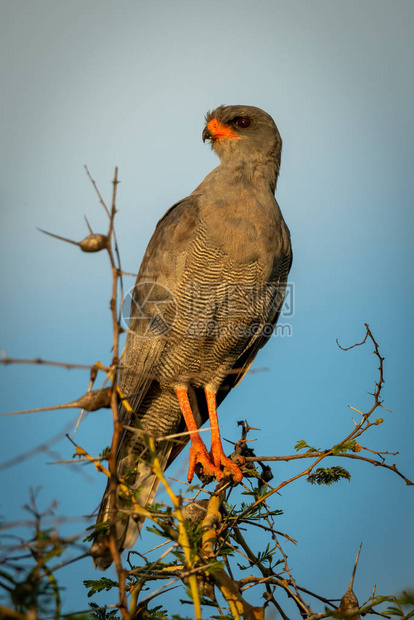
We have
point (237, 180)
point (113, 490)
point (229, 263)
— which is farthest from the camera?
point (237, 180)

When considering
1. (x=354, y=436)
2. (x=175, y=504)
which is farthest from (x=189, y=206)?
(x=175, y=504)

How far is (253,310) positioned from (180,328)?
55cm

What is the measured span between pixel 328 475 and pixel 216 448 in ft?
5.84

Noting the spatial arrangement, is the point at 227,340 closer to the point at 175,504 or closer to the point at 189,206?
the point at 189,206

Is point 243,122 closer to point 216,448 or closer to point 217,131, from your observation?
point 217,131

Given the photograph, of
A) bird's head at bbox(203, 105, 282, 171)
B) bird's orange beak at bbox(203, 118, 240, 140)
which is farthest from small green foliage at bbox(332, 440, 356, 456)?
bird's orange beak at bbox(203, 118, 240, 140)

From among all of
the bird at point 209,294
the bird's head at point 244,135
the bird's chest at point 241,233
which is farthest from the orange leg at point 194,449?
the bird's head at point 244,135

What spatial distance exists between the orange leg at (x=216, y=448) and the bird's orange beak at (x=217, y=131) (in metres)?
1.99

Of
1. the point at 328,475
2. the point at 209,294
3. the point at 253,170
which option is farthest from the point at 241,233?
the point at 328,475

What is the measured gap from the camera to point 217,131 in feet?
16.2

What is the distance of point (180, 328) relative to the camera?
4.45 metres

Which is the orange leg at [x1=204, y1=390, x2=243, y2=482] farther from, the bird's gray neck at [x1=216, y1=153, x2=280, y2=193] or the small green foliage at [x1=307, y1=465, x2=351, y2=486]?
the bird's gray neck at [x1=216, y1=153, x2=280, y2=193]

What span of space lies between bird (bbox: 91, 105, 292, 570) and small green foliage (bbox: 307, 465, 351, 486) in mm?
1336

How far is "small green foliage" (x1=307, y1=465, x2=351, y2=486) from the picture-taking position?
2.75 meters
